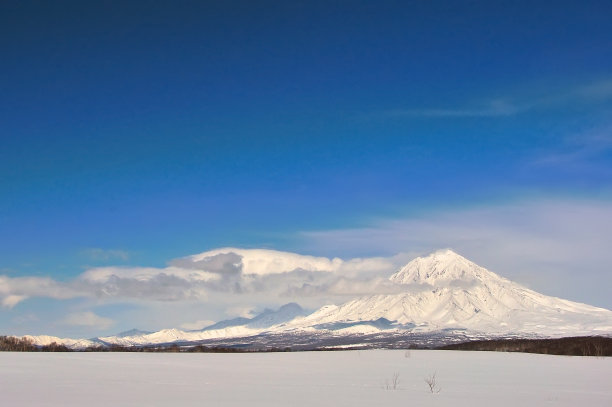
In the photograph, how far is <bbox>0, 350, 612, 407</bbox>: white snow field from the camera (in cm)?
1427

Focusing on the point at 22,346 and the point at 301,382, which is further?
the point at 22,346

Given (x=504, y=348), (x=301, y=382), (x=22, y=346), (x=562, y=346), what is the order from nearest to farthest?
1. (x=301, y=382)
2. (x=22, y=346)
3. (x=562, y=346)
4. (x=504, y=348)

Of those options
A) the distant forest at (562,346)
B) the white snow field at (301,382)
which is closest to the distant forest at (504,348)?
the distant forest at (562,346)

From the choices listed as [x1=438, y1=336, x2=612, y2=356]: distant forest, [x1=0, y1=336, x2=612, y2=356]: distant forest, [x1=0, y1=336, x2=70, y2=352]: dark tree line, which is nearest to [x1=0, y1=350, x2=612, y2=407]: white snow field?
[x1=438, y1=336, x2=612, y2=356]: distant forest

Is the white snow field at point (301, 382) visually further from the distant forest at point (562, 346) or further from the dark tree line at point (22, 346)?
the dark tree line at point (22, 346)

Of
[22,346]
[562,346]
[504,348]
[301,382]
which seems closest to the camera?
[301,382]

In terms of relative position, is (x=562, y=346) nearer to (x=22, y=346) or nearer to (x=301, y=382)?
(x=301, y=382)

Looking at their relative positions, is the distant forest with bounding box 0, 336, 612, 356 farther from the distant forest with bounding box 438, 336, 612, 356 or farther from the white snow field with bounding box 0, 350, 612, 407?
the white snow field with bounding box 0, 350, 612, 407

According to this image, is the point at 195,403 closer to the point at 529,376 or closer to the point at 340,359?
the point at 529,376

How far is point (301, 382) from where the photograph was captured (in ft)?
61.9

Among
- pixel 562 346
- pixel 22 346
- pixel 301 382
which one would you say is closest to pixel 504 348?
pixel 562 346

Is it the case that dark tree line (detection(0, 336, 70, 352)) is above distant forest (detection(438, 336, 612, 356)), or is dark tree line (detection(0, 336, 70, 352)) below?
above

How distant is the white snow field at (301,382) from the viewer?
14273 mm

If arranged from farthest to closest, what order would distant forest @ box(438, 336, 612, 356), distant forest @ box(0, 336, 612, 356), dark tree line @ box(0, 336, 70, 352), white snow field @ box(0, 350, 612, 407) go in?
1. distant forest @ box(438, 336, 612, 356)
2. distant forest @ box(0, 336, 612, 356)
3. dark tree line @ box(0, 336, 70, 352)
4. white snow field @ box(0, 350, 612, 407)
